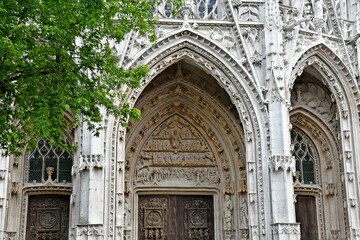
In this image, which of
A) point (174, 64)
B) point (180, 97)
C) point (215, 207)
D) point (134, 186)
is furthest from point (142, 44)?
point (215, 207)

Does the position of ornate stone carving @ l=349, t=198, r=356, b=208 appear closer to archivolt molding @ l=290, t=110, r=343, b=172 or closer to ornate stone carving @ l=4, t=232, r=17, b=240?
archivolt molding @ l=290, t=110, r=343, b=172

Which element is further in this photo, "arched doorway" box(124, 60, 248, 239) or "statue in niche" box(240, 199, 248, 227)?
"arched doorway" box(124, 60, 248, 239)

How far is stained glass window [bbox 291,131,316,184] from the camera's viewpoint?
58.3 ft

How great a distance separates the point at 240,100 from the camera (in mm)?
15617

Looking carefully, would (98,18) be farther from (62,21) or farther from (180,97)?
(180,97)

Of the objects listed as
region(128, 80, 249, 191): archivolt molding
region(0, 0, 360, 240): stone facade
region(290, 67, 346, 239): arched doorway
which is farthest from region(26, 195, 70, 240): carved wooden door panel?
region(290, 67, 346, 239): arched doorway

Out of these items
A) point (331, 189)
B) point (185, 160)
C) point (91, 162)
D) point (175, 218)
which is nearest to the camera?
point (91, 162)

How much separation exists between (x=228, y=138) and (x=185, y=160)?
1.70 m

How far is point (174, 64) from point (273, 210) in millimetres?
5956

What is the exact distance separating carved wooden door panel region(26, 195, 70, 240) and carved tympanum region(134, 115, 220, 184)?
2.64 meters

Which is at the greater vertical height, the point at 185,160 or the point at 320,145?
the point at 320,145

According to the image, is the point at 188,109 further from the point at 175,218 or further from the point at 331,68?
the point at 331,68

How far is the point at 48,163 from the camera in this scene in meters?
16.4

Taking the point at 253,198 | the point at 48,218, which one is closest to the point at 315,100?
the point at 253,198
